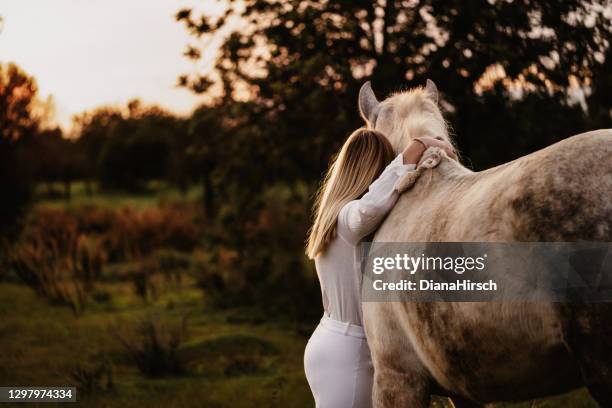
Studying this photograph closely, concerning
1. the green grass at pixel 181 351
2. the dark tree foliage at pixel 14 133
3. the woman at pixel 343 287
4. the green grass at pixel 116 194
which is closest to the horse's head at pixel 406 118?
the woman at pixel 343 287

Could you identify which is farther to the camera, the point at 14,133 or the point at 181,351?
the point at 14,133

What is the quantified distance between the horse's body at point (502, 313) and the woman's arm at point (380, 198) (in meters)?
0.06

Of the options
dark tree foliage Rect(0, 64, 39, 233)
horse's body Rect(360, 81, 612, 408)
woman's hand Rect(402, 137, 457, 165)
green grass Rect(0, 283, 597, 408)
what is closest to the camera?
horse's body Rect(360, 81, 612, 408)

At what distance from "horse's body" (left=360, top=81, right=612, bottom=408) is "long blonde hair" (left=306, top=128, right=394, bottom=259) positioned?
29cm

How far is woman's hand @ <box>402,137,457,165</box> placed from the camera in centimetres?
250

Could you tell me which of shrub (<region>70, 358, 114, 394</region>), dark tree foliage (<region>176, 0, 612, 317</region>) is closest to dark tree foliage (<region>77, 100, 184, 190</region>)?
dark tree foliage (<region>176, 0, 612, 317</region>)

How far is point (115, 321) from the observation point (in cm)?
879

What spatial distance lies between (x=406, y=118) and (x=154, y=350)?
4.87m

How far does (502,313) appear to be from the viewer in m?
1.87

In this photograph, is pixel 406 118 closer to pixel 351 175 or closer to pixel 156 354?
pixel 351 175

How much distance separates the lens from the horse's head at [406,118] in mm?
2715

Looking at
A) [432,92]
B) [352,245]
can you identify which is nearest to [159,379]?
[352,245]

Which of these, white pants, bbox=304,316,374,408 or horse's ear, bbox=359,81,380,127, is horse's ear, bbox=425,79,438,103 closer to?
horse's ear, bbox=359,81,380,127

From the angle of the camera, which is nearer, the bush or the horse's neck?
the horse's neck
